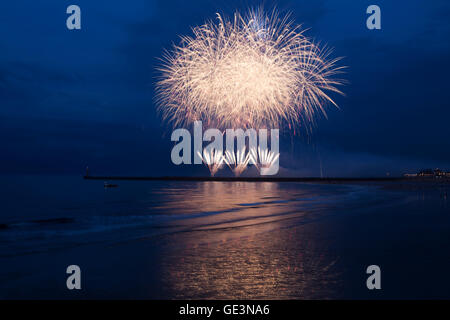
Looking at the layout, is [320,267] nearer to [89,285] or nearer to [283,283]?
[283,283]

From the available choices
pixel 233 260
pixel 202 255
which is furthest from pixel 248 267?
pixel 202 255

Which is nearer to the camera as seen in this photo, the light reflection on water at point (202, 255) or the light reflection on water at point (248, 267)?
the light reflection on water at point (248, 267)

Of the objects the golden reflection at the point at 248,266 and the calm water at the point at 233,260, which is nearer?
the golden reflection at the point at 248,266

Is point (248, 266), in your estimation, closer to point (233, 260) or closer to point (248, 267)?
point (248, 267)

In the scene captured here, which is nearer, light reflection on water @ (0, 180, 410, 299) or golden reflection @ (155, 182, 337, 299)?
golden reflection @ (155, 182, 337, 299)

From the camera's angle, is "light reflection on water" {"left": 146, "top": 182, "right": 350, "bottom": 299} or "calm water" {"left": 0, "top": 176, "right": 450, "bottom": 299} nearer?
"light reflection on water" {"left": 146, "top": 182, "right": 350, "bottom": 299}

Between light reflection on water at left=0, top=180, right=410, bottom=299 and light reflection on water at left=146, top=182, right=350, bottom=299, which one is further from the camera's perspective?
light reflection on water at left=0, top=180, right=410, bottom=299

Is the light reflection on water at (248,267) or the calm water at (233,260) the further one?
the calm water at (233,260)

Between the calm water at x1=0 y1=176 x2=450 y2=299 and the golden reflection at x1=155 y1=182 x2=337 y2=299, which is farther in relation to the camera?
the calm water at x1=0 y1=176 x2=450 y2=299
